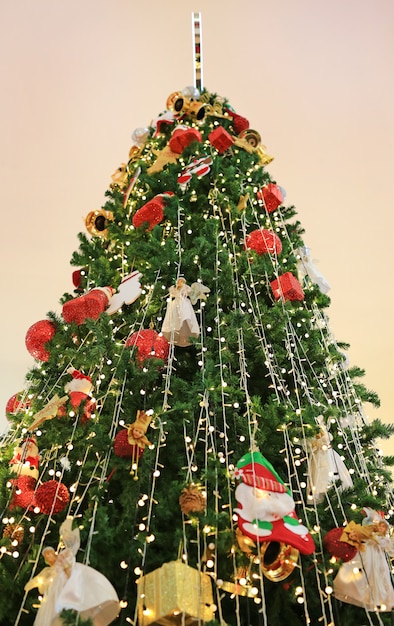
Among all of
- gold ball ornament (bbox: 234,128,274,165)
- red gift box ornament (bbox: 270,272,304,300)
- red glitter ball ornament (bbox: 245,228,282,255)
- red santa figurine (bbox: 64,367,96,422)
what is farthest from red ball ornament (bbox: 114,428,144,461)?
gold ball ornament (bbox: 234,128,274,165)

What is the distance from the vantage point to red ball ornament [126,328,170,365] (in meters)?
2.19

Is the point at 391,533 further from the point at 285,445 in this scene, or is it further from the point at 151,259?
the point at 151,259

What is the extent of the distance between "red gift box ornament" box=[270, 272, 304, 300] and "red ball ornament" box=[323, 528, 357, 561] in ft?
4.14

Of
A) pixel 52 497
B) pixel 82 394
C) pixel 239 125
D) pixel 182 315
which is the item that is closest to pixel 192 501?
pixel 52 497

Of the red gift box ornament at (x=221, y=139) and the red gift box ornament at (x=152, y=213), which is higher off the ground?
the red gift box ornament at (x=221, y=139)

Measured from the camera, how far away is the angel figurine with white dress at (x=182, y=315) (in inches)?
89.1

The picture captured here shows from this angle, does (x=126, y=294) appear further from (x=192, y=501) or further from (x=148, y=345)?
(x=192, y=501)

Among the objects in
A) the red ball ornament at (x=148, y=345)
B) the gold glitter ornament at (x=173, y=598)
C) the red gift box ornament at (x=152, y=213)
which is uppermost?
the red gift box ornament at (x=152, y=213)

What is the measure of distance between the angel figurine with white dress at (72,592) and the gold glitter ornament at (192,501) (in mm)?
329

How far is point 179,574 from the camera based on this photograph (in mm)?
1421

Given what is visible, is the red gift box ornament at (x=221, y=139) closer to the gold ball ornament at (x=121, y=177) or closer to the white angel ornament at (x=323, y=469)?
the gold ball ornament at (x=121, y=177)

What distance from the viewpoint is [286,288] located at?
259 centimetres

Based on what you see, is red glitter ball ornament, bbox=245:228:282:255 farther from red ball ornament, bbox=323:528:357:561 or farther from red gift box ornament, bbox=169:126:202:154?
red ball ornament, bbox=323:528:357:561

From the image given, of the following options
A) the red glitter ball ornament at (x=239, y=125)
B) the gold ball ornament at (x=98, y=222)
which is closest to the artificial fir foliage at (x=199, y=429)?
the gold ball ornament at (x=98, y=222)
